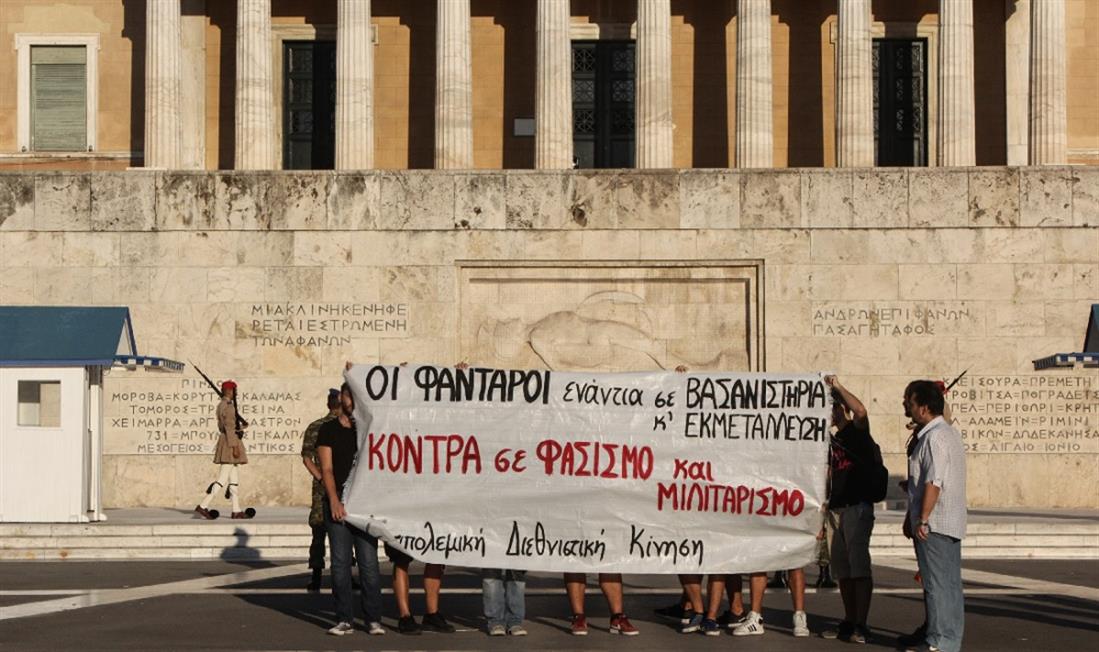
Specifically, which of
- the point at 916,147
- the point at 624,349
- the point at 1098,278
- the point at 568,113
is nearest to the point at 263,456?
the point at 624,349

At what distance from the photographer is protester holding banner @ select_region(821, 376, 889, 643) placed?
15.8 m

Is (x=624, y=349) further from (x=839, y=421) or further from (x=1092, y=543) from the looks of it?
(x=839, y=421)

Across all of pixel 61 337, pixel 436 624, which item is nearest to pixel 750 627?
pixel 436 624

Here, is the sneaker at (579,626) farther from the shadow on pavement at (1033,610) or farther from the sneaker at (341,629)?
the shadow on pavement at (1033,610)

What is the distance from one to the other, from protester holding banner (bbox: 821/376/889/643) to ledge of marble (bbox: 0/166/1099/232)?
18.2 m

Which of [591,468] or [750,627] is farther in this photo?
[591,468]

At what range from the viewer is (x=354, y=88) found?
124 feet

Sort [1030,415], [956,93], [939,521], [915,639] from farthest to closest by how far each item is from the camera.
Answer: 1. [956,93]
2. [1030,415]
3. [915,639]
4. [939,521]

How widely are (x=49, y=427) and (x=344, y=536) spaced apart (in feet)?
38.0

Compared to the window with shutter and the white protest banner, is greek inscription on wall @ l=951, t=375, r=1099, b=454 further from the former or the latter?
the window with shutter

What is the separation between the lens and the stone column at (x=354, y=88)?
1484 inches

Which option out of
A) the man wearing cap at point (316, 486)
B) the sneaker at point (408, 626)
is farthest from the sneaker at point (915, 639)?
the man wearing cap at point (316, 486)

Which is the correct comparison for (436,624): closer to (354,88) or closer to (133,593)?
(133,593)

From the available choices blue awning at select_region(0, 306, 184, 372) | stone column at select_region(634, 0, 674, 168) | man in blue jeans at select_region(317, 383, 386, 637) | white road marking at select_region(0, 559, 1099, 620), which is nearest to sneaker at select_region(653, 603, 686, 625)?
white road marking at select_region(0, 559, 1099, 620)
